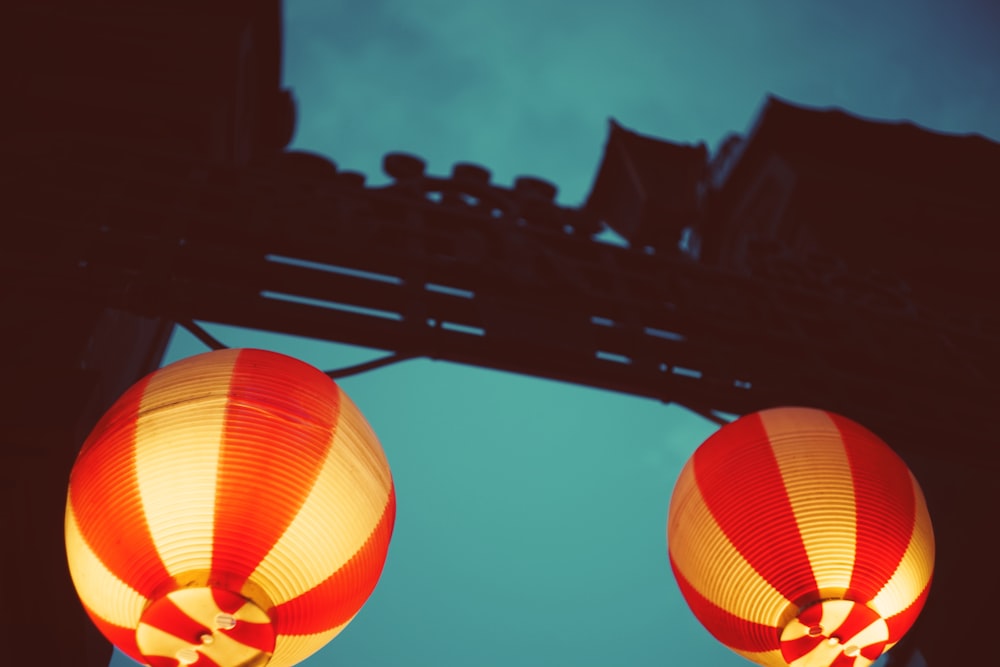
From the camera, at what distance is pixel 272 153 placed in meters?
4.93

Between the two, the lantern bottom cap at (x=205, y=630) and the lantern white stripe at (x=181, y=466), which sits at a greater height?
A: the lantern white stripe at (x=181, y=466)

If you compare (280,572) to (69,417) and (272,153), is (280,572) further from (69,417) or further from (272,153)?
(272,153)

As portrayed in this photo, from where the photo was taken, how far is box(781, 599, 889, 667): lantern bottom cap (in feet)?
8.48

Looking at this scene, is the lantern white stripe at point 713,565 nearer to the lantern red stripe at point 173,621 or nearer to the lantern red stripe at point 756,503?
the lantern red stripe at point 756,503

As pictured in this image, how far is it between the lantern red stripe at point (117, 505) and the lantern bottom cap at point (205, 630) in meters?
0.09

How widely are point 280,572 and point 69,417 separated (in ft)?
4.80

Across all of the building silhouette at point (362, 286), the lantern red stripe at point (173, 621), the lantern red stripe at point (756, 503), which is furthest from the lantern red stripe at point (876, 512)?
the lantern red stripe at point (173, 621)

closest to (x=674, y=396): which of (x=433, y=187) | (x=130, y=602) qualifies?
(x=433, y=187)

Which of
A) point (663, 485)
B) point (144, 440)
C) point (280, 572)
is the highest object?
point (144, 440)

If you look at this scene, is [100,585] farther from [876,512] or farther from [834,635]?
[876,512]

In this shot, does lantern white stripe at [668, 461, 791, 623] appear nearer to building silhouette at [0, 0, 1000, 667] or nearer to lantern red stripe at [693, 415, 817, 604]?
lantern red stripe at [693, 415, 817, 604]

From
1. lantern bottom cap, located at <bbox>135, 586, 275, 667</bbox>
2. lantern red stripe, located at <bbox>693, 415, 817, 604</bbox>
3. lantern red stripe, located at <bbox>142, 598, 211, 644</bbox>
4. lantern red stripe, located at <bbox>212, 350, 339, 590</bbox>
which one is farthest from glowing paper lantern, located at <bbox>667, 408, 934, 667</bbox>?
lantern red stripe, located at <bbox>142, 598, 211, 644</bbox>

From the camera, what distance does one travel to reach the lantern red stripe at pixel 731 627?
107 inches

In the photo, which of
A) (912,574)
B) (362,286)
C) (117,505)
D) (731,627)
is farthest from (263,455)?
(912,574)
